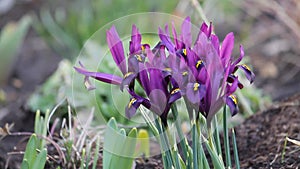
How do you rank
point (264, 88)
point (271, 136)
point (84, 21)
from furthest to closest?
1. point (84, 21)
2. point (264, 88)
3. point (271, 136)

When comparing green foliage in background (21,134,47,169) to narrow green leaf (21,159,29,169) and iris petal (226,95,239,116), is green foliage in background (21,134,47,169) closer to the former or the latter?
narrow green leaf (21,159,29,169)

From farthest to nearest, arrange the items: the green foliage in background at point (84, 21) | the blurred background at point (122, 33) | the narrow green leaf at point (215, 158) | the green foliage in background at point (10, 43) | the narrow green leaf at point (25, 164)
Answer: the green foliage in background at point (84, 21) < the green foliage in background at point (10, 43) < the blurred background at point (122, 33) < the narrow green leaf at point (25, 164) < the narrow green leaf at point (215, 158)

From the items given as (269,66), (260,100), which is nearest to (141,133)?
(260,100)

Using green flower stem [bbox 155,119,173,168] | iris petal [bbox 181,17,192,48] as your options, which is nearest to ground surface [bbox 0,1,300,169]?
green flower stem [bbox 155,119,173,168]

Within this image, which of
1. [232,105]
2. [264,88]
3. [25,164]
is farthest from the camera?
[264,88]

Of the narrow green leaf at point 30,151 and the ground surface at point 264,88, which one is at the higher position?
the ground surface at point 264,88

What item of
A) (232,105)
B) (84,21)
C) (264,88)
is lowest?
(232,105)

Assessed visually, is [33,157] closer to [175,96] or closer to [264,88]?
[175,96]

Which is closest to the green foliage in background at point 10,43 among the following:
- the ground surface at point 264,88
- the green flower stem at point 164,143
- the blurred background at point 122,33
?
the blurred background at point 122,33

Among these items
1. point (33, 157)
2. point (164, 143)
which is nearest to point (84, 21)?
point (33, 157)

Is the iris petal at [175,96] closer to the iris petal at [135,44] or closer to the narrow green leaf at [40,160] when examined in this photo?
the iris petal at [135,44]

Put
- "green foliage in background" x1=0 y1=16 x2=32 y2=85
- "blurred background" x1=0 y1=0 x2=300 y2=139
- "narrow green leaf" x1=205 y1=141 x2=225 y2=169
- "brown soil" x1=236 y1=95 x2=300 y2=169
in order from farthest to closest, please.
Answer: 1. "green foliage in background" x1=0 y1=16 x2=32 y2=85
2. "blurred background" x1=0 y1=0 x2=300 y2=139
3. "brown soil" x1=236 y1=95 x2=300 y2=169
4. "narrow green leaf" x1=205 y1=141 x2=225 y2=169
